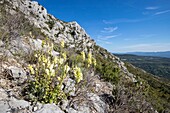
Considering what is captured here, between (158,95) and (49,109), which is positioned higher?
(49,109)

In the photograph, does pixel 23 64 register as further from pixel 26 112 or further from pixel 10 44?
pixel 26 112

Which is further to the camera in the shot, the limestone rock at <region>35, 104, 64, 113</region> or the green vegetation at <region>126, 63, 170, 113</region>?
the green vegetation at <region>126, 63, 170, 113</region>

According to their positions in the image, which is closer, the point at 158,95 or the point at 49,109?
the point at 49,109

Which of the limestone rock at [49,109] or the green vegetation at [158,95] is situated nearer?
the limestone rock at [49,109]

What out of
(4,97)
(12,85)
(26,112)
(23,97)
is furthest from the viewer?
(12,85)

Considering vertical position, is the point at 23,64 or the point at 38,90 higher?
the point at 23,64

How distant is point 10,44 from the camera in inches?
257

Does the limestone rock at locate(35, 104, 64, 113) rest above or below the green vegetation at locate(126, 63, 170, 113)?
above

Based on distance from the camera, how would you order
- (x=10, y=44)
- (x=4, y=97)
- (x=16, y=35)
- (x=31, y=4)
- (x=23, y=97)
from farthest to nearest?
(x=31, y=4), (x=16, y=35), (x=10, y=44), (x=23, y=97), (x=4, y=97)

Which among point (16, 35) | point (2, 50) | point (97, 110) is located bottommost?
point (97, 110)

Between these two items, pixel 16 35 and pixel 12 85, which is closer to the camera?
pixel 12 85

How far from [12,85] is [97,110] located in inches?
99.9

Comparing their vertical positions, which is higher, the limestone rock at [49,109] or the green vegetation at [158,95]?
the limestone rock at [49,109]

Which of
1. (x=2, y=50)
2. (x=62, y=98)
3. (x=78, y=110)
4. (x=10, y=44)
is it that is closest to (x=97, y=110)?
(x=78, y=110)
